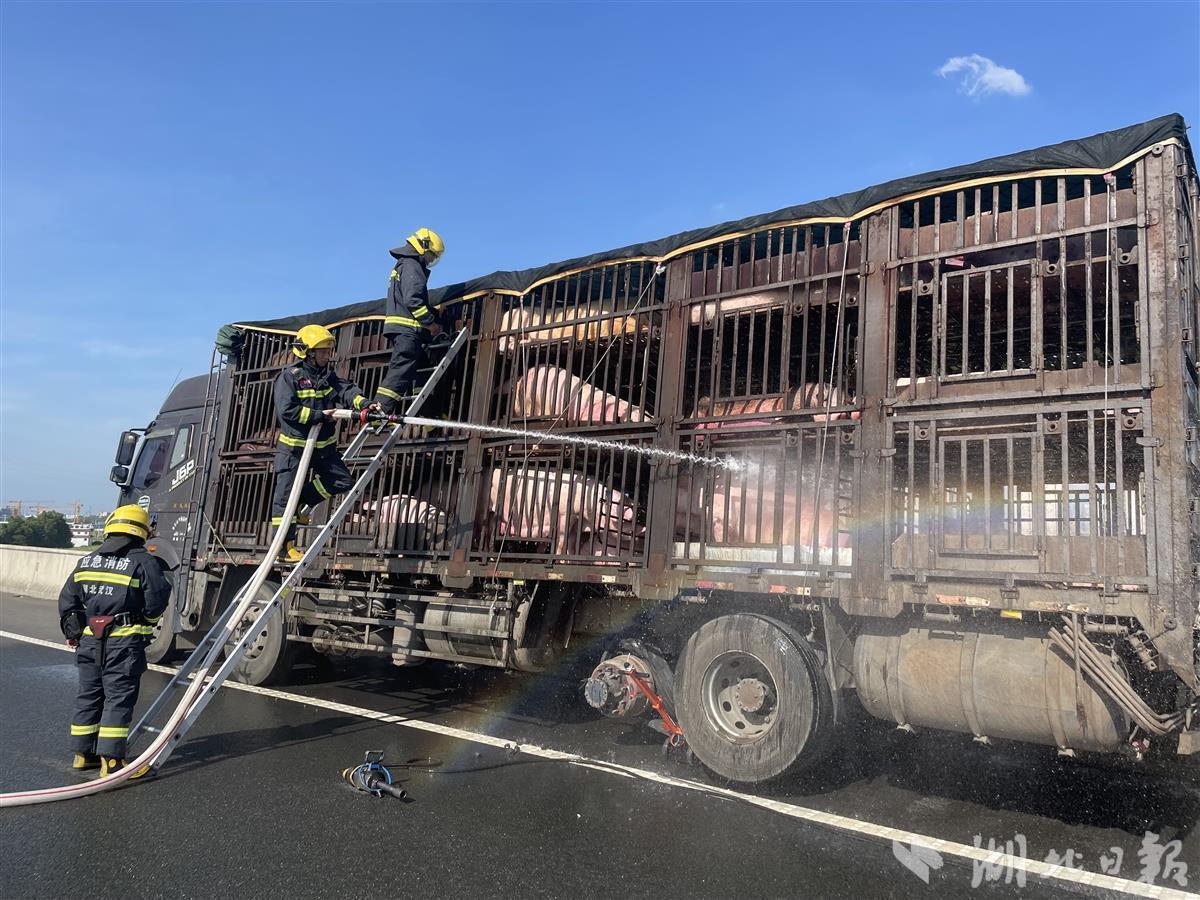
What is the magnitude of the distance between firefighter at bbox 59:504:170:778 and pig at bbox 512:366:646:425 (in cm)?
305

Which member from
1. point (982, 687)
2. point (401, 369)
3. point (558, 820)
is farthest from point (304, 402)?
point (982, 687)

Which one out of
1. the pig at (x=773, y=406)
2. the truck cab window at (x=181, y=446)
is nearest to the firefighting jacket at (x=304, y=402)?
the pig at (x=773, y=406)

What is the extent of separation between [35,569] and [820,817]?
19.3 meters

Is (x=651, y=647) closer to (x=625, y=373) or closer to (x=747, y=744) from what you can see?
(x=747, y=744)

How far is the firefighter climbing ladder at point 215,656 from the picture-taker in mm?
4689

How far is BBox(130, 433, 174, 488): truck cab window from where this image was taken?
376 inches

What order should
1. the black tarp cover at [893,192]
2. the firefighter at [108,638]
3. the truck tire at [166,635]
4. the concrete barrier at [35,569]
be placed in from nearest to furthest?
the black tarp cover at [893,192] → the firefighter at [108,638] → the truck tire at [166,635] → the concrete barrier at [35,569]

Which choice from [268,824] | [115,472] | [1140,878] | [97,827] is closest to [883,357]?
[1140,878]

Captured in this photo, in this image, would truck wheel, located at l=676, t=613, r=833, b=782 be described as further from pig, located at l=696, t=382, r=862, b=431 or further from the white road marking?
pig, located at l=696, t=382, r=862, b=431

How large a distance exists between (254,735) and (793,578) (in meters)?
4.27

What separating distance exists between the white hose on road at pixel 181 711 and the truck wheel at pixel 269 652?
1968 mm

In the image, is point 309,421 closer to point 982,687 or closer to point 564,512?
point 564,512

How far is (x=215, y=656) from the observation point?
18.3ft
